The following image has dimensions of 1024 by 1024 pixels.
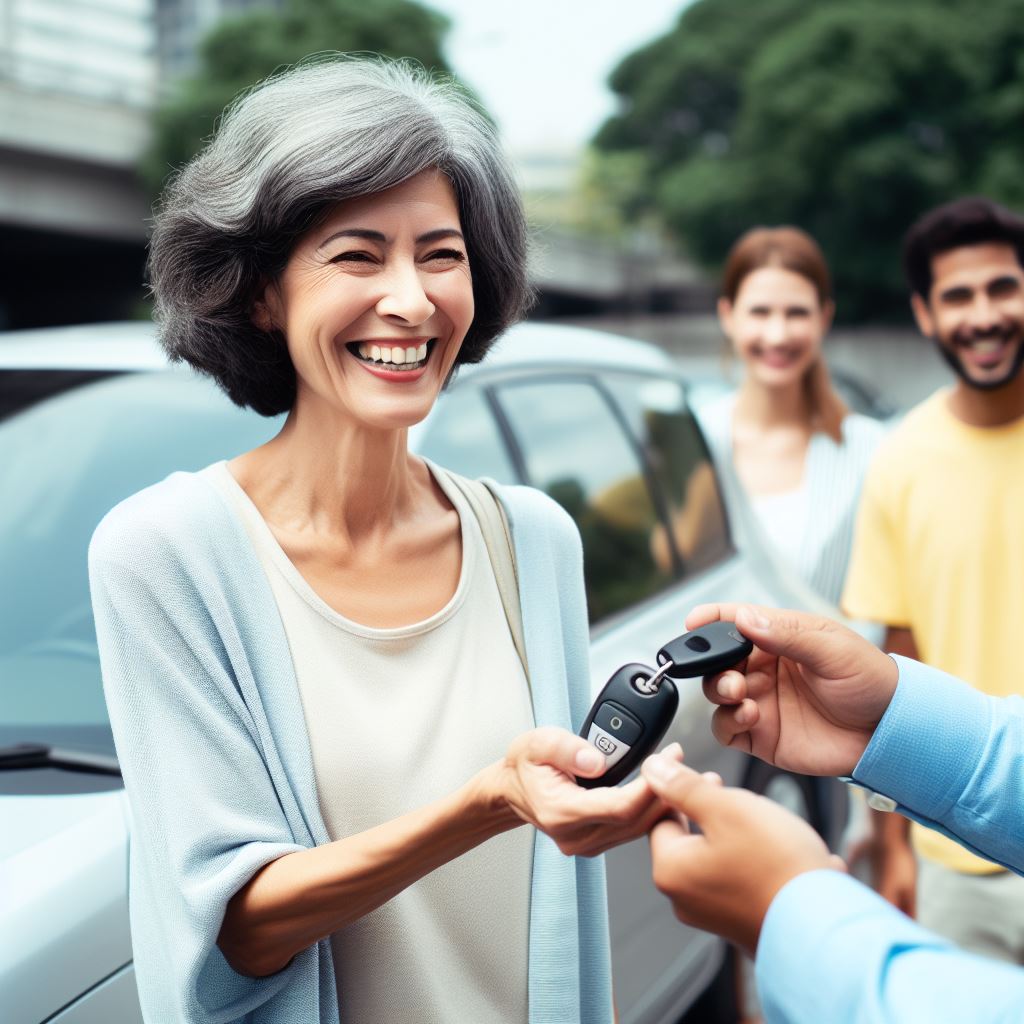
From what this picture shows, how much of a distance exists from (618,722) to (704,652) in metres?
0.19

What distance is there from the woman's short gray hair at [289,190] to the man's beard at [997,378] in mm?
1458

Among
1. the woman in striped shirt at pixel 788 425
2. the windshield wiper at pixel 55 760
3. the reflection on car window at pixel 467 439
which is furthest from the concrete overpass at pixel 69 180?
the windshield wiper at pixel 55 760

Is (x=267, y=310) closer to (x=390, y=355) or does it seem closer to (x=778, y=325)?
(x=390, y=355)

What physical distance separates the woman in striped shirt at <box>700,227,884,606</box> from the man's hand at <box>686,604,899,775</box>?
1.93 meters

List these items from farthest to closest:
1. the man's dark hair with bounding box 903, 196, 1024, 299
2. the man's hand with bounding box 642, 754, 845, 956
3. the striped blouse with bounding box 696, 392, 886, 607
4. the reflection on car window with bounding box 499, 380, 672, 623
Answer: the striped blouse with bounding box 696, 392, 886, 607 < the man's dark hair with bounding box 903, 196, 1024, 299 < the reflection on car window with bounding box 499, 380, 672, 623 < the man's hand with bounding box 642, 754, 845, 956

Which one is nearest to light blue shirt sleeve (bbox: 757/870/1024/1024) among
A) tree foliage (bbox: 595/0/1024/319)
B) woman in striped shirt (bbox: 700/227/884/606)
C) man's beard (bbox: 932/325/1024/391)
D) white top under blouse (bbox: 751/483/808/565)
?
man's beard (bbox: 932/325/1024/391)

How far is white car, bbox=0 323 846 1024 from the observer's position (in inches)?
68.0

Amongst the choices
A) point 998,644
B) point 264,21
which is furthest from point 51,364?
point 264,21

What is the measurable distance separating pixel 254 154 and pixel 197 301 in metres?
0.22

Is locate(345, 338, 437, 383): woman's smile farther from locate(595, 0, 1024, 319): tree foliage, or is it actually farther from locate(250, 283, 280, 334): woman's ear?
locate(595, 0, 1024, 319): tree foliage

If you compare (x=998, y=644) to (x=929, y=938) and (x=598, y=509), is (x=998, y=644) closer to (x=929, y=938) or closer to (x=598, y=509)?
(x=598, y=509)

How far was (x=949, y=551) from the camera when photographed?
2857 mm

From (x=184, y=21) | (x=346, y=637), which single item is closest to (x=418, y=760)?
(x=346, y=637)

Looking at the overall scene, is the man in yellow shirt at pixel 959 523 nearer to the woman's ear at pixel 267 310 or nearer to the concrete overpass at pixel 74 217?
the woman's ear at pixel 267 310
